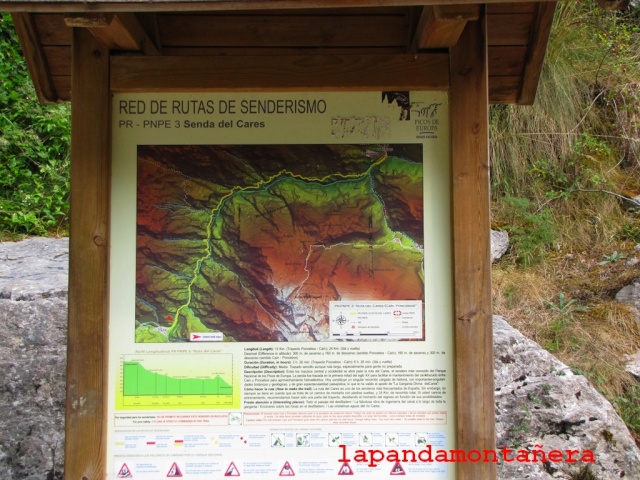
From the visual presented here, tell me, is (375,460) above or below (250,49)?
below

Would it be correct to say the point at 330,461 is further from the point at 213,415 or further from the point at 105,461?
the point at 105,461

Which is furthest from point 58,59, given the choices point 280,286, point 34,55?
point 280,286

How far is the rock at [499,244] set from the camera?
625 cm

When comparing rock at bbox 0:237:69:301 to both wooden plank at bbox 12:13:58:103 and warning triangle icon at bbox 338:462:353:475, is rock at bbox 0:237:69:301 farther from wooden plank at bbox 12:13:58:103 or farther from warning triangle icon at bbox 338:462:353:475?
warning triangle icon at bbox 338:462:353:475

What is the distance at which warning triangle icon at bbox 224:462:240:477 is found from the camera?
223cm

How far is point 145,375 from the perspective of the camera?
2246mm

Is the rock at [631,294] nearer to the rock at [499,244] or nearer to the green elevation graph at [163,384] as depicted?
the rock at [499,244]

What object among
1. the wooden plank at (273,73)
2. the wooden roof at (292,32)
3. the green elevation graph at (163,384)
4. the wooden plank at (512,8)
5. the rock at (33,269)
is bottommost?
the green elevation graph at (163,384)

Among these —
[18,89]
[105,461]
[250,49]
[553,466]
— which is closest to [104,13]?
[250,49]

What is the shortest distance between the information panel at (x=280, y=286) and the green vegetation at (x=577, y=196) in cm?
315

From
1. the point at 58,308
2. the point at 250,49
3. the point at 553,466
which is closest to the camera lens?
the point at 250,49

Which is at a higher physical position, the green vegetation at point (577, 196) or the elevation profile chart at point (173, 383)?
the green vegetation at point (577, 196)

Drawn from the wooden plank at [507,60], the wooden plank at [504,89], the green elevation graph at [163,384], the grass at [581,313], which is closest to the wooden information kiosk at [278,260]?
the green elevation graph at [163,384]

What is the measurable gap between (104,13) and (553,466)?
3324 millimetres
